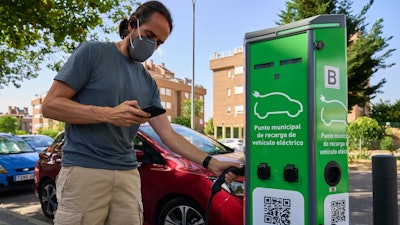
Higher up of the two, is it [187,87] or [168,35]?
[187,87]

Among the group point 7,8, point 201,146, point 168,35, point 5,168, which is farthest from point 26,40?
point 168,35

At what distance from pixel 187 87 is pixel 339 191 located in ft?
246

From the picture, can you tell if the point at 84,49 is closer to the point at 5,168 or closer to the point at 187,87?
the point at 5,168

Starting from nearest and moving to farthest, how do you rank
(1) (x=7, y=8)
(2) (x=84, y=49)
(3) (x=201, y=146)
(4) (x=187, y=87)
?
(2) (x=84, y=49), (3) (x=201, y=146), (1) (x=7, y=8), (4) (x=187, y=87)

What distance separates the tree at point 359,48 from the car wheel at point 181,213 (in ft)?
56.2

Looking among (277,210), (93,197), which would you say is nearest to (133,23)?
(93,197)

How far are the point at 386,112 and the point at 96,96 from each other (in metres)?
35.7

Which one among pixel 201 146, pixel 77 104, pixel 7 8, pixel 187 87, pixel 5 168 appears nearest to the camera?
pixel 77 104

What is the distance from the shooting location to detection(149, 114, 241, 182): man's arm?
6.91 ft

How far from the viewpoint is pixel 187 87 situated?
77.0 metres

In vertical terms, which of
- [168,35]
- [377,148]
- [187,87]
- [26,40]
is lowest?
[377,148]

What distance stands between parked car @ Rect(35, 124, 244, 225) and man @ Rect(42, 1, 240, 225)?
6.12 feet

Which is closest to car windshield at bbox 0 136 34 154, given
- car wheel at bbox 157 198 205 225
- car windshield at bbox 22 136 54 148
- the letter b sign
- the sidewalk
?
the sidewalk

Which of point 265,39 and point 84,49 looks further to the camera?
point 265,39
